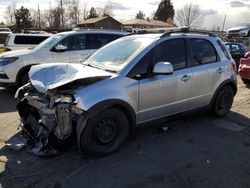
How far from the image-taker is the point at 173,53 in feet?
17.0

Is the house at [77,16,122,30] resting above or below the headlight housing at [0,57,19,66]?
below

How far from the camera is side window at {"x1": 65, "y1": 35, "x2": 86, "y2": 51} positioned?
9.39 m

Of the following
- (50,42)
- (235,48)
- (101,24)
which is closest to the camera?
(50,42)

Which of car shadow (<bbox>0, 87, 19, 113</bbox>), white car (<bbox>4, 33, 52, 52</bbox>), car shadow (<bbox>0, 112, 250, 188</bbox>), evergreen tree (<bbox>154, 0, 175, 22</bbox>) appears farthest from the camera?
evergreen tree (<bbox>154, 0, 175, 22</bbox>)

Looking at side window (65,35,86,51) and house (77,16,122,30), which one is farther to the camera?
house (77,16,122,30)

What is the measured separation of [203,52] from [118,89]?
218 cm

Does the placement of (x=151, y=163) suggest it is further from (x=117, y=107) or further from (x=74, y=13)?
(x=74, y=13)

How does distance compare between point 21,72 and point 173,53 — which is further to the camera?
point 21,72

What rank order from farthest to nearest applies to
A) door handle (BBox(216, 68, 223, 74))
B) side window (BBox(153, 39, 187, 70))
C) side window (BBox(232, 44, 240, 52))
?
side window (BBox(232, 44, 240, 52)) → door handle (BBox(216, 68, 223, 74)) → side window (BBox(153, 39, 187, 70))

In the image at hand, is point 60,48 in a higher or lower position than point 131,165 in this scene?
higher

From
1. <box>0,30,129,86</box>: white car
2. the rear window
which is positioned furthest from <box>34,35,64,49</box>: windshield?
the rear window

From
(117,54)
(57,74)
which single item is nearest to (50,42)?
(117,54)

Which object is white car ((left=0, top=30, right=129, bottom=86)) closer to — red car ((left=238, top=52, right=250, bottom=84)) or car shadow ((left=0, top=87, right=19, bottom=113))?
car shadow ((left=0, top=87, right=19, bottom=113))

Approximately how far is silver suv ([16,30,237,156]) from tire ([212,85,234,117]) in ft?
0.71
